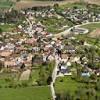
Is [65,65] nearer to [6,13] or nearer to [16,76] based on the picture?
[16,76]

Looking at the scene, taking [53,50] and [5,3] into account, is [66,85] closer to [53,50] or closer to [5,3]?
[53,50]

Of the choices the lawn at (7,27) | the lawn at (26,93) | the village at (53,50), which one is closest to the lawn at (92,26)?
the village at (53,50)

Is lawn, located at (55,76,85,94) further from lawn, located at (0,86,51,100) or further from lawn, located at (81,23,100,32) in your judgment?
lawn, located at (81,23,100,32)

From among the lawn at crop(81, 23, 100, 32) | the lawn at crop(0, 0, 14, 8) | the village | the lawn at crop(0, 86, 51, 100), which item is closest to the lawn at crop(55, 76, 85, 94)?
the village

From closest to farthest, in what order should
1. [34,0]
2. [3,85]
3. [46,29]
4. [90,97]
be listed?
[90,97] < [3,85] < [46,29] < [34,0]

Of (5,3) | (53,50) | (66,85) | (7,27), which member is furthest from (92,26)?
(66,85)

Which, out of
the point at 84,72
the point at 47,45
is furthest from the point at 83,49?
the point at 84,72
